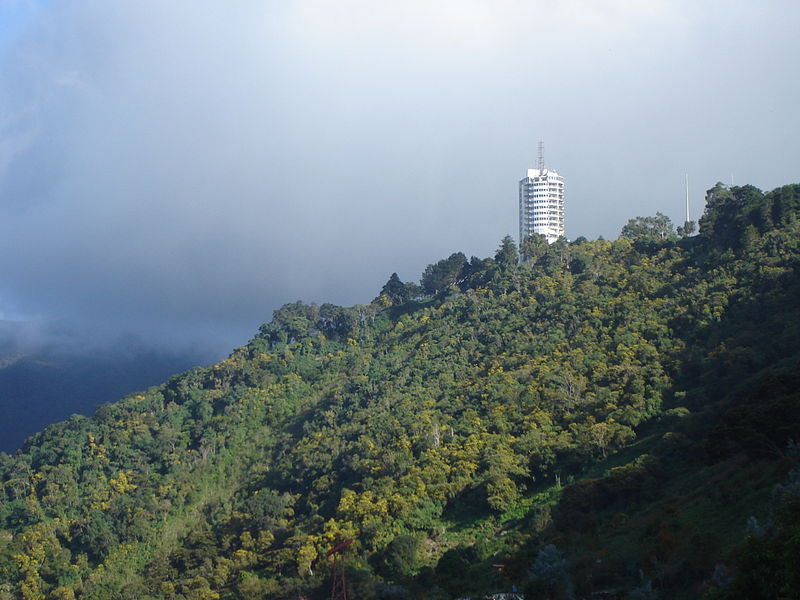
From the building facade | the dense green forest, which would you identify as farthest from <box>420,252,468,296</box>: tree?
the building facade

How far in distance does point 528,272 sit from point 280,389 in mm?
19965

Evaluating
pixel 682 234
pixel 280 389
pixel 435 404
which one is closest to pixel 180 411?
pixel 280 389

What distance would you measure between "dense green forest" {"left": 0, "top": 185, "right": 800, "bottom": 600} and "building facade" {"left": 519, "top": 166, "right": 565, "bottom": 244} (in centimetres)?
1257

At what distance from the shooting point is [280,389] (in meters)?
57.5

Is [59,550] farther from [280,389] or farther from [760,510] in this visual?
[760,510]

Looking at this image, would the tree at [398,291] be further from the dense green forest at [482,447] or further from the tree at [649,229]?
the tree at [649,229]

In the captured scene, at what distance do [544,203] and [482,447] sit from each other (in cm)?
4396

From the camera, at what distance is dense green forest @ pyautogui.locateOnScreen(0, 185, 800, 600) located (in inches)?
939

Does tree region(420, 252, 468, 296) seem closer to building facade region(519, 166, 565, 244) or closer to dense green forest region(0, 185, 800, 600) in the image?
dense green forest region(0, 185, 800, 600)

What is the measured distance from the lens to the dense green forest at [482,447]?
23844 mm

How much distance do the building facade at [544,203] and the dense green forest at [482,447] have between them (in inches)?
495

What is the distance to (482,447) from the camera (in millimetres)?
39656

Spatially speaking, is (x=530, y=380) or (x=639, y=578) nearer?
(x=639, y=578)

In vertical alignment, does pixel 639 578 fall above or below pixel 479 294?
below
